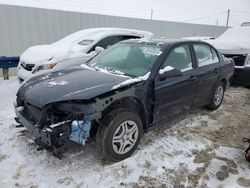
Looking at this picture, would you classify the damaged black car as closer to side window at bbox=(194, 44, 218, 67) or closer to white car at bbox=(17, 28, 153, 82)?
side window at bbox=(194, 44, 218, 67)

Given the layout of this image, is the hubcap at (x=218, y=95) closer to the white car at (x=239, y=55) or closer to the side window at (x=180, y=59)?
the side window at (x=180, y=59)

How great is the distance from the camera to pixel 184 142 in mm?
3744

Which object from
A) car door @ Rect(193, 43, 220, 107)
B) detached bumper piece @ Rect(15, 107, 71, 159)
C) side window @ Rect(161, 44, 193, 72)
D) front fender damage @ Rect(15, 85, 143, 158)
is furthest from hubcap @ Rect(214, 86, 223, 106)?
detached bumper piece @ Rect(15, 107, 71, 159)

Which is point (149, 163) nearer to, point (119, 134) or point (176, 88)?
point (119, 134)

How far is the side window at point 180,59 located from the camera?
3734 millimetres

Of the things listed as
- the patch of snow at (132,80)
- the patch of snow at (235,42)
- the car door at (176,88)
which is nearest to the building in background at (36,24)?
the patch of snow at (235,42)

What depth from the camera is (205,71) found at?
4.39 meters

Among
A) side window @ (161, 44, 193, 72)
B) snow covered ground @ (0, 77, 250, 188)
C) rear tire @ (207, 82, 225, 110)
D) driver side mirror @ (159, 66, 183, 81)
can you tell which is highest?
side window @ (161, 44, 193, 72)

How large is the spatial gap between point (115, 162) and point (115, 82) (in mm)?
1035

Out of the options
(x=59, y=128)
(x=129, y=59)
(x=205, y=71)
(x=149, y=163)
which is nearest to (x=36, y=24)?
(x=129, y=59)

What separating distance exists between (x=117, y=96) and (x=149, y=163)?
0.98 metres

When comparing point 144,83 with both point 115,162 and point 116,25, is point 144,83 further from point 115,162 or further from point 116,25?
point 116,25

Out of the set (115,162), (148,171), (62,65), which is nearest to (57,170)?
(115,162)

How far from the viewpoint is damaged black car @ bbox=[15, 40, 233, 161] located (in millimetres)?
2793
